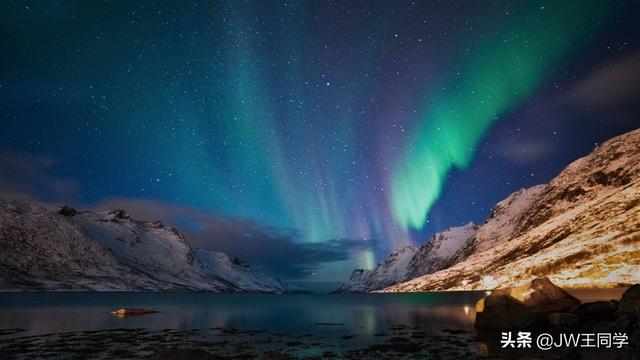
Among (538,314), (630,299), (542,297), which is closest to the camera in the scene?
(630,299)

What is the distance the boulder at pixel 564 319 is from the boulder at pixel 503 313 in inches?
104

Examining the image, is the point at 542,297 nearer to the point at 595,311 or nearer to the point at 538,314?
the point at 538,314

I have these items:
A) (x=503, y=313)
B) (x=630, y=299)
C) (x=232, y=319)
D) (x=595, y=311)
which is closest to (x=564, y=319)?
(x=595, y=311)

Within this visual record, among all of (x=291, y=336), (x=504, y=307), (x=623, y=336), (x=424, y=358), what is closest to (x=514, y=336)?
(x=504, y=307)

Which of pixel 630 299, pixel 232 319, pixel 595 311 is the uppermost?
pixel 630 299

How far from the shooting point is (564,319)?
43.8m

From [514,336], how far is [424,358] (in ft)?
53.5

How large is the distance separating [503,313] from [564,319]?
7.16 meters

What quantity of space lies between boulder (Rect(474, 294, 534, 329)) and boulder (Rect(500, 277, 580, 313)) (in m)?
0.86

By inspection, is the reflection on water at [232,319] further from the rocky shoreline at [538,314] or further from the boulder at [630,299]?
the boulder at [630,299]

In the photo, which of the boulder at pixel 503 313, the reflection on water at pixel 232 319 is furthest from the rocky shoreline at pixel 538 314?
the reflection on water at pixel 232 319

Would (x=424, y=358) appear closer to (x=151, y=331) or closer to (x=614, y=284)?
(x=151, y=331)

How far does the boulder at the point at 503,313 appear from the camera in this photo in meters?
48.0

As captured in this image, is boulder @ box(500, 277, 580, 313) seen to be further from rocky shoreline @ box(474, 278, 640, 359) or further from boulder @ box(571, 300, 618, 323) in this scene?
boulder @ box(571, 300, 618, 323)
